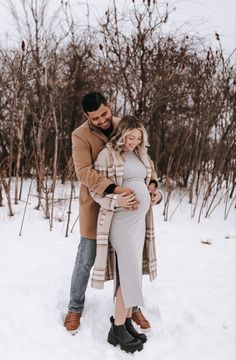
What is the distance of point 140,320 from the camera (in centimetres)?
261

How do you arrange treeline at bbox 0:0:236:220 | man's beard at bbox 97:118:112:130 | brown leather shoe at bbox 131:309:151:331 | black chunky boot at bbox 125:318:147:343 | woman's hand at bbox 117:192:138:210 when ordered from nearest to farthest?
woman's hand at bbox 117:192:138:210 < man's beard at bbox 97:118:112:130 < black chunky boot at bbox 125:318:147:343 < brown leather shoe at bbox 131:309:151:331 < treeline at bbox 0:0:236:220

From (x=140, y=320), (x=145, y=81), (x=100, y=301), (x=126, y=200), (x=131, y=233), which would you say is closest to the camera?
(x=126, y=200)

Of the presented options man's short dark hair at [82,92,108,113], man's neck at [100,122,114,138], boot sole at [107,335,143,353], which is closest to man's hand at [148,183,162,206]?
man's neck at [100,122,114,138]

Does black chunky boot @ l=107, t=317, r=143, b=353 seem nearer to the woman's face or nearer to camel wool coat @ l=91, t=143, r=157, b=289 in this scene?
camel wool coat @ l=91, t=143, r=157, b=289

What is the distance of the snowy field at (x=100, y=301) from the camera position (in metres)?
2.35

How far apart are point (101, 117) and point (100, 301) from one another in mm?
1404

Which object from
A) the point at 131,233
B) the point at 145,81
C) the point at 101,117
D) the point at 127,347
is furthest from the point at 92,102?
the point at 145,81

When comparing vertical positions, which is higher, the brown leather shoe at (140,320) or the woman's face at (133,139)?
the woman's face at (133,139)

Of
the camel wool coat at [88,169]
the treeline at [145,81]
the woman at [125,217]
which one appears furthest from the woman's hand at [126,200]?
the treeline at [145,81]

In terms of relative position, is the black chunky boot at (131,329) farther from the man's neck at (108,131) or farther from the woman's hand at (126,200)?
the man's neck at (108,131)

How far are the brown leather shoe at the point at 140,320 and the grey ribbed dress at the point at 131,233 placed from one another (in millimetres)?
384

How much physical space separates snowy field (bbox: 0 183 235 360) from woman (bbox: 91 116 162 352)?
306mm

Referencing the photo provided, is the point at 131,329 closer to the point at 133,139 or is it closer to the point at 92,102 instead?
the point at 133,139

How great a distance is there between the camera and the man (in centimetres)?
213
